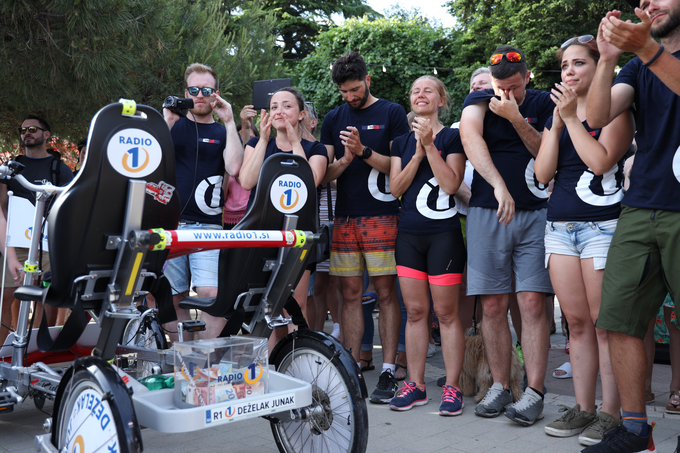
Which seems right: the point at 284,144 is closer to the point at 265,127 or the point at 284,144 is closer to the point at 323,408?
the point at 265,127

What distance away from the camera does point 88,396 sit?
2.14 metres

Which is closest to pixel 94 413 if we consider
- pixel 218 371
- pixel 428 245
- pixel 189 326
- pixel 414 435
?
pixel 218 371

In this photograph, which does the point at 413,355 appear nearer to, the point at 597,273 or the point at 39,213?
the point at 597,273

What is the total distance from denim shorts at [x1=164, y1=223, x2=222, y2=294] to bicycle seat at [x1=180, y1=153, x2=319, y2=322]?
1088mm

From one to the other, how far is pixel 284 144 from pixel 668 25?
2501mm

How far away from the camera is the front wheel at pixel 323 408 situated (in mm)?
2529

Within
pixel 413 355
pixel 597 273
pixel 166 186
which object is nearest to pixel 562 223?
pixel 597 273

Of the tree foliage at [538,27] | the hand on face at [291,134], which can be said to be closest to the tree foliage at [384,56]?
the tree foliage at [538,27]

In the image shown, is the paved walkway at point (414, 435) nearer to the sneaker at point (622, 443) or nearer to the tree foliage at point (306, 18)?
the sneaker at point (622, 443)

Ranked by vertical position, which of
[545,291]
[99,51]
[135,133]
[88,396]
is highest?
[99,51]

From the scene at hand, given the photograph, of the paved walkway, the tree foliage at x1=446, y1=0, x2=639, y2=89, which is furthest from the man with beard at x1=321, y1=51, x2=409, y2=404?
the tree foliage at x1=446, y1=0, x2=639, y2=89

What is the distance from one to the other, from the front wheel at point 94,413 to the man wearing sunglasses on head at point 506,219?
235 cm

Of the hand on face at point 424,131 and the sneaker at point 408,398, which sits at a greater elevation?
the hand on face at point 424,131

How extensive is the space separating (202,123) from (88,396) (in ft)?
8.93
